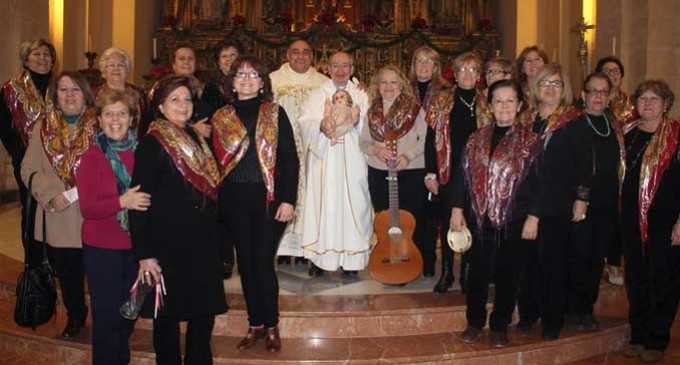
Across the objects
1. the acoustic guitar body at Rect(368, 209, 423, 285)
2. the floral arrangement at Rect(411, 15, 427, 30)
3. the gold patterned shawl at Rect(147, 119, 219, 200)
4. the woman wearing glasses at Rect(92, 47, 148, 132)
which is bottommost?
the acoustic guitar body at Rect(368, 209, 423, 285)

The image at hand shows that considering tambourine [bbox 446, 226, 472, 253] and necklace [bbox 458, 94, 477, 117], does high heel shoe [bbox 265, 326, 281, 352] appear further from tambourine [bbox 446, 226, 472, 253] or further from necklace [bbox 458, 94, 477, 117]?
necklace [bbox 458, 94, 477, 117]

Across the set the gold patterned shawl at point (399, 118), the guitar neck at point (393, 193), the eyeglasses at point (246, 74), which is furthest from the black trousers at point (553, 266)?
the eyeglasses at point (246, 74)

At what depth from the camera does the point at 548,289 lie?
488cm

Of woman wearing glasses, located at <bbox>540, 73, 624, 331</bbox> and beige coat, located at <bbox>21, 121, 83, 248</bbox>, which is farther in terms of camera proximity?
woman wearing glasses, located at <bbox>540, 73, 624, 331</bbox>

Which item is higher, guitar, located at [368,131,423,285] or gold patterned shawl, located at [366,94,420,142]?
gold patterned shawl, located at [366,94,420,142]

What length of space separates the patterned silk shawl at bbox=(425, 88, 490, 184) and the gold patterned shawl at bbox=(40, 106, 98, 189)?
2.34m

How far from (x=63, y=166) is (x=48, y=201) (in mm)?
253

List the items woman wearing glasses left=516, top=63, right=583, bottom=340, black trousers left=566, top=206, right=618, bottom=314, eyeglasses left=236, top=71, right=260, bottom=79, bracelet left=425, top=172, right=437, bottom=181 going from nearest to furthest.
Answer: eyeglasses left=236, top=71, right=260, bottom=79
woman wearing glasses left=516, top=63, right=583, bottom=340
black trousers left=566, top=206, right=618, bottom=314
bracelet left=425, top=172, right=437, bottom=181

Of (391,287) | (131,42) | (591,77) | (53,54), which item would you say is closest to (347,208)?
(391,287)

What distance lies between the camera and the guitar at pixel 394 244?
17.8ft

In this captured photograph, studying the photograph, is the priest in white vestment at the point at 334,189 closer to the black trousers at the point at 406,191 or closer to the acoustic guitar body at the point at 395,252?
the black trousers at the point at 406,191

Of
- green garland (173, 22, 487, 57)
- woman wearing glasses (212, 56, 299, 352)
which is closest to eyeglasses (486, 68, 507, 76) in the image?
woman wearing glasses (212, 56, 299, 352)

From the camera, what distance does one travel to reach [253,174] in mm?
4414

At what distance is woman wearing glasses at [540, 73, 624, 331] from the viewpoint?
4.80m
